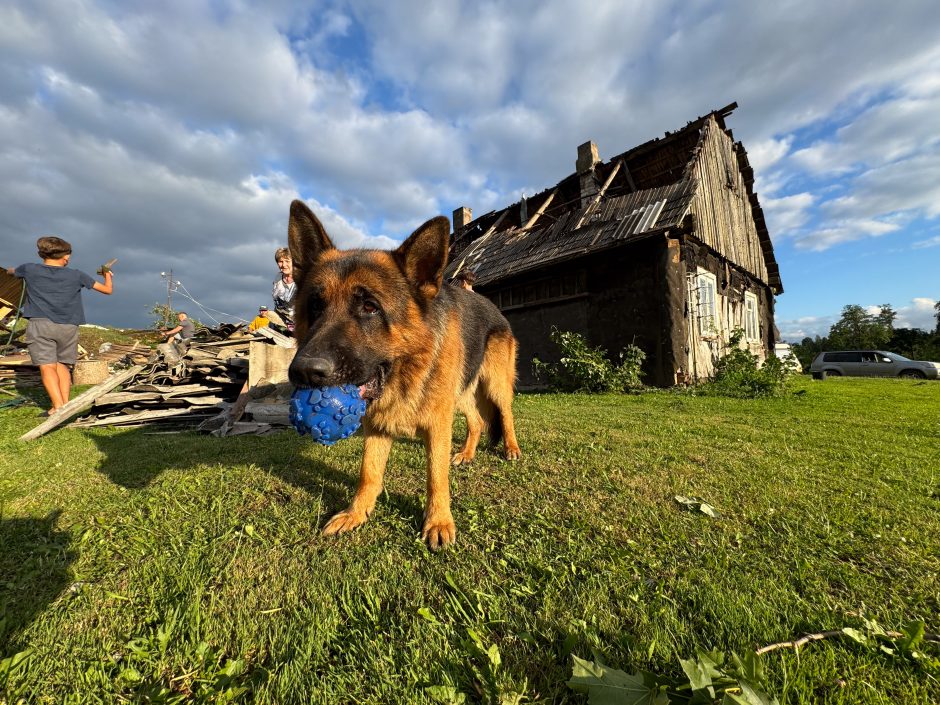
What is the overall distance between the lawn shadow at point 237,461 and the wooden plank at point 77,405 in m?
0.46

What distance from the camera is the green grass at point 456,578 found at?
1.25 metres

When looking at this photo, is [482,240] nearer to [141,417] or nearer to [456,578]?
[141,417]

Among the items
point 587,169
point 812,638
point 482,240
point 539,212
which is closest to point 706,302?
point 587,169

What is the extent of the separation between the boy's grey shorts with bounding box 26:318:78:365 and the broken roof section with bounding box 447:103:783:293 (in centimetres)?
1080

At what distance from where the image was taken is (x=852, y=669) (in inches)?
48.9

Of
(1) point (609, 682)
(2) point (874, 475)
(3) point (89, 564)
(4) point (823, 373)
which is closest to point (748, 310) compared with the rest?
(4) point (823, 373)

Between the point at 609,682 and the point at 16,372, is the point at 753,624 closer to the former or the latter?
the point at 609,682

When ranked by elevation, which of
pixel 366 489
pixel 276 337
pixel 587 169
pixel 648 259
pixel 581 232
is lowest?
pixel 366 489

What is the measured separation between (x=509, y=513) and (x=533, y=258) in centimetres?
1127

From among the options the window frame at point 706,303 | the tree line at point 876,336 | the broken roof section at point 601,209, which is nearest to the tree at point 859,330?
the tree line at point 876,336

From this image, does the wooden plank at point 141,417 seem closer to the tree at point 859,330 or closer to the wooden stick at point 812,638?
the wooden stick at point 812,638

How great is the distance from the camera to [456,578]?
1798 mm

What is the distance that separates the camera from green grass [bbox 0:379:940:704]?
1.25 m

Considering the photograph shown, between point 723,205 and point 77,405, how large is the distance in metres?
18.2
